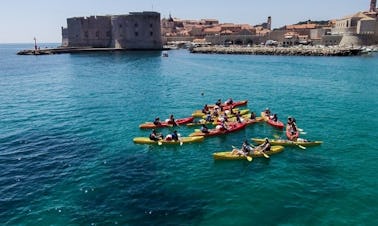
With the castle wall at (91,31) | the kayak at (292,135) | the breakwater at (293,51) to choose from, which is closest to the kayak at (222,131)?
the kayak at (292,135)

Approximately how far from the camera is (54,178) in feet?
68.9

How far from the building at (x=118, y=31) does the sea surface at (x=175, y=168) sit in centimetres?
8612

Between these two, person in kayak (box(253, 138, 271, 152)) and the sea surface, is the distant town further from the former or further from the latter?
person in kayak (box(253, 138, 271, 152))

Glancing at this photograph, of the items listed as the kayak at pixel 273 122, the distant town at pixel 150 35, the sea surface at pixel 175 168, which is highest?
the distant town at pixel 150 35

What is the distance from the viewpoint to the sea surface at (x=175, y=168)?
17141 mm

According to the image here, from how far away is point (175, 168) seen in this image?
22672mm

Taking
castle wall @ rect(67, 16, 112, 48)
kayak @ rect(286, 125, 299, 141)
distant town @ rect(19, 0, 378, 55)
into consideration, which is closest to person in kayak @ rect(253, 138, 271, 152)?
kayak @ rect(286, 125, 299, 141)

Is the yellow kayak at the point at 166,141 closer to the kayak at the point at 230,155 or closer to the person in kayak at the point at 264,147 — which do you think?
the kayak at the point at 230,155

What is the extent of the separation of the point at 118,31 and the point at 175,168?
380 feet

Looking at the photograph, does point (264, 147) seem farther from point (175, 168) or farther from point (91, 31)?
point (91, 31)

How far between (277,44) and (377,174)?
132 meters

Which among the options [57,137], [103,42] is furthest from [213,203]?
[103,42]

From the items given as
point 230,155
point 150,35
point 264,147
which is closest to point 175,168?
point 230,155

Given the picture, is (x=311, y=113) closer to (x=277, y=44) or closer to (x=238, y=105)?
(x=238, y=105)
